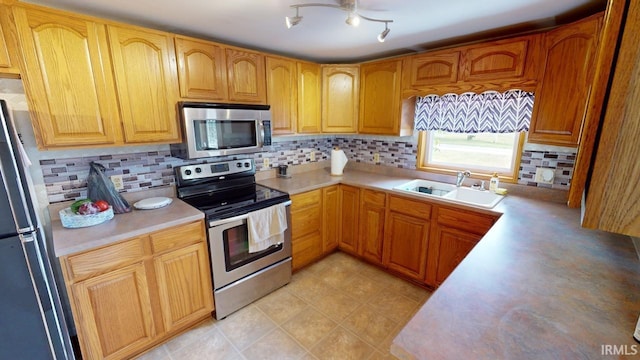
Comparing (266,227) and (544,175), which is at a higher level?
(544,175)

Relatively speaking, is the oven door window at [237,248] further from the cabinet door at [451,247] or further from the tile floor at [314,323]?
the cabinet door at [451,247]

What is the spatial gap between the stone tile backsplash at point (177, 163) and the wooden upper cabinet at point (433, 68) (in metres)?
0.64

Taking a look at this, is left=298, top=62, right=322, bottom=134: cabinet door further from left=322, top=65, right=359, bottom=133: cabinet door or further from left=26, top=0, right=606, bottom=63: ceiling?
left=26, top=0, right=606, bottom=63: ceiling

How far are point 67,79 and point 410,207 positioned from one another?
2496 millimetres

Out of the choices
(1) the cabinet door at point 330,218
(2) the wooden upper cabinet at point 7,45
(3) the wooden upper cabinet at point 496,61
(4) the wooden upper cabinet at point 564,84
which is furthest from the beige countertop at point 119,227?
(4) the wooden upper cabinet at point 564,84

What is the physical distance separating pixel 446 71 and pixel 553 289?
1.82 m

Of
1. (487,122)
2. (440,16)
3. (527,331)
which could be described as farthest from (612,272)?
(440,16)

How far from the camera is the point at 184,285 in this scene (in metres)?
1.83

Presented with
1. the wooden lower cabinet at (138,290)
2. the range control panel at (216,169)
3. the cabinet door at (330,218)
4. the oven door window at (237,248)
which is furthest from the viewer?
the cabinet door at (330,218)

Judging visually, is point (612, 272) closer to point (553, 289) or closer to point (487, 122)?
point (553, 289)

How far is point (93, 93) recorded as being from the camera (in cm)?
160

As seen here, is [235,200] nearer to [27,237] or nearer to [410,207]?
[27,237]

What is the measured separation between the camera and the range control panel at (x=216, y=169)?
2.21m

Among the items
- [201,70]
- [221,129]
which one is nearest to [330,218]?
[221,129]
